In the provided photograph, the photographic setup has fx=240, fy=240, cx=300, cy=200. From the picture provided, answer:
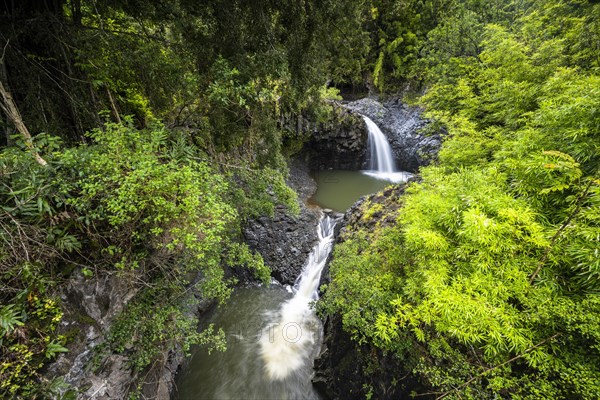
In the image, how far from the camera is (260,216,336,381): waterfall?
234 inches

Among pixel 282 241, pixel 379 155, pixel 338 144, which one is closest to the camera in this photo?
pixel 282 241

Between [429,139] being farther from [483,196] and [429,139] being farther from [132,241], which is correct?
[132,241]

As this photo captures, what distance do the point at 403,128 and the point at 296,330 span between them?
46.4ft

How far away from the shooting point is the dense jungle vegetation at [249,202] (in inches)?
89.2

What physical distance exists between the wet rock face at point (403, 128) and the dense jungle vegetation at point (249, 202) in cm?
877

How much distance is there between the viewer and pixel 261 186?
17.4 feet

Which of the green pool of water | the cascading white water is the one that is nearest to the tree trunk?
the green pool of water

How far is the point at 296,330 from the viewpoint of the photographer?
679cm

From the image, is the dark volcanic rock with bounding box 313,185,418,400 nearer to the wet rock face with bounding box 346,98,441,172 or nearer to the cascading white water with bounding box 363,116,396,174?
the wet rock face with bounding box 346,98,441,172

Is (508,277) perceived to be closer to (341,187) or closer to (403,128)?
(341,187)

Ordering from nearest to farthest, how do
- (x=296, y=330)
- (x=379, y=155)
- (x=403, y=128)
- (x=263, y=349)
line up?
(x=263, y=349)
(x=296, y=330)
(x=403, y=128)
(x=379, y=155)

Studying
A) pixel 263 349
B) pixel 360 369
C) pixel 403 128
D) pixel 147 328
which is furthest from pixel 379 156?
pixel 147 328

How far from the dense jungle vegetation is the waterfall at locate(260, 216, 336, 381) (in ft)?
8.91

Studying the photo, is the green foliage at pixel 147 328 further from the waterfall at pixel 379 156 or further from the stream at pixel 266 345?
the waterfall at pixel 379 156
